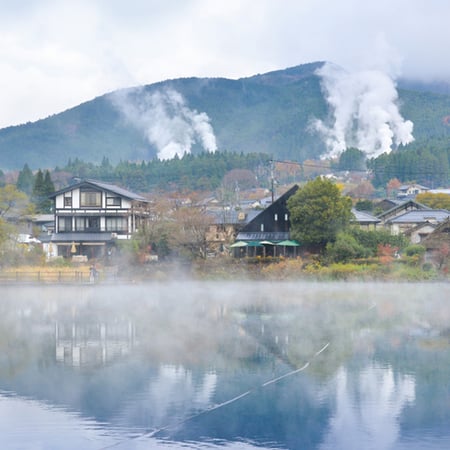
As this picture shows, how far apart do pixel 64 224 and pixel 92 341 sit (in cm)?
3044

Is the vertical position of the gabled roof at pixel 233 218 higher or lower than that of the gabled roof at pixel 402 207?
lower

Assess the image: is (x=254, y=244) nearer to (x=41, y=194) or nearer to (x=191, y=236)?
(x=191, y=236)

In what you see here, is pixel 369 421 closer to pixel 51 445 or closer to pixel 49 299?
pixel 51 445

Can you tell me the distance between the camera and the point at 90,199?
154 feet

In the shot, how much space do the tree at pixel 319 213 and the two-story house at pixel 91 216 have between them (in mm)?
11509

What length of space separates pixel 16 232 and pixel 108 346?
80.6 ft

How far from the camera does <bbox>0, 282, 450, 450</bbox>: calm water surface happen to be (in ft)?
32.3

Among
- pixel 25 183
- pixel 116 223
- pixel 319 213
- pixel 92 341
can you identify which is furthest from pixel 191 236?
pixel 25 183

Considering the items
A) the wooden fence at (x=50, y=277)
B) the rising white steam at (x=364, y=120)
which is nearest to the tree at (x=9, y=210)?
the wooden fence at (x=50, y=277)

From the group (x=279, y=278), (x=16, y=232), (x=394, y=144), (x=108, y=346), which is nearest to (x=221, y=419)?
(x=108, y=346)

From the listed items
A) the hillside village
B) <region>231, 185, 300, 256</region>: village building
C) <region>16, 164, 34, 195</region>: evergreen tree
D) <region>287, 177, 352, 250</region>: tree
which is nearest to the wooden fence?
the hillside village

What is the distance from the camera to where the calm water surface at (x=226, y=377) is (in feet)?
32.3

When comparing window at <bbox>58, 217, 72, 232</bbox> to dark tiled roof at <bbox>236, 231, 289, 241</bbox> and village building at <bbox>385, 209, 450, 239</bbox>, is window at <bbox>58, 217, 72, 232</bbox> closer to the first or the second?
dark tiled roof at <bbox>236, 231, 289, 241</bbox>

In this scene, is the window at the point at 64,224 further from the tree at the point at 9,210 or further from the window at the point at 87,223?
the tree at the point at 9,210
